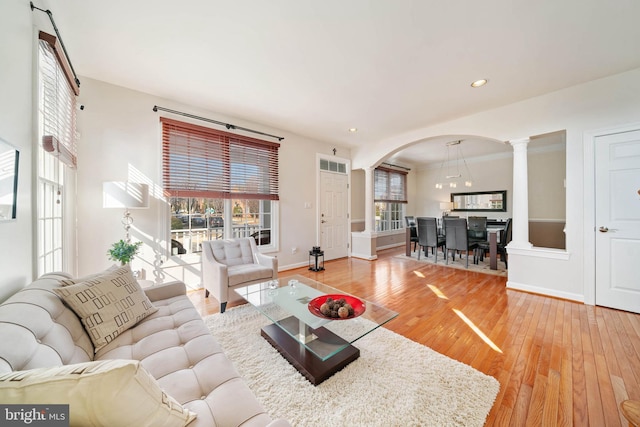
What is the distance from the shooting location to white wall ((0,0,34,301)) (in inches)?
47.2

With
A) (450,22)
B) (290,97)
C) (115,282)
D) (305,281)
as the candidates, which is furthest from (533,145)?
(115,282)

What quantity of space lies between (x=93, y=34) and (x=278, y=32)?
1.62 metres

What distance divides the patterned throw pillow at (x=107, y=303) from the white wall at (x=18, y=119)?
287 millimetres

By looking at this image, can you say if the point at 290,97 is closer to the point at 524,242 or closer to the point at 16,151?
the point at 16,151

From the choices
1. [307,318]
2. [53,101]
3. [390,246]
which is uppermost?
[53,101]

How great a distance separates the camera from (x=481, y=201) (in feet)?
22.1

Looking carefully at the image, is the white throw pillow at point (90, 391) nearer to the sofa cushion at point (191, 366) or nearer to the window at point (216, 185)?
the sofa cushion at point (191, 366)

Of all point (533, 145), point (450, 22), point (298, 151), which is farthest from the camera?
point (533, 145)

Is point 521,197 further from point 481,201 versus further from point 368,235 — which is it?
point 481,201

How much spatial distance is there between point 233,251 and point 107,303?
1754 millimetres

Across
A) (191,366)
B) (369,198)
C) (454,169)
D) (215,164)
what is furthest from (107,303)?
(454,169)

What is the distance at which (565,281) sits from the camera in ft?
9.75

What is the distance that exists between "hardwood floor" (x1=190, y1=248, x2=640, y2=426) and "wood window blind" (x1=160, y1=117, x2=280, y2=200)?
1554 mm

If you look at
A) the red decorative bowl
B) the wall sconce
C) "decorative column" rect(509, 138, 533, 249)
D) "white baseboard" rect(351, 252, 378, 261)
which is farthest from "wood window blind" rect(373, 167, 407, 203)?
the wall sconce
